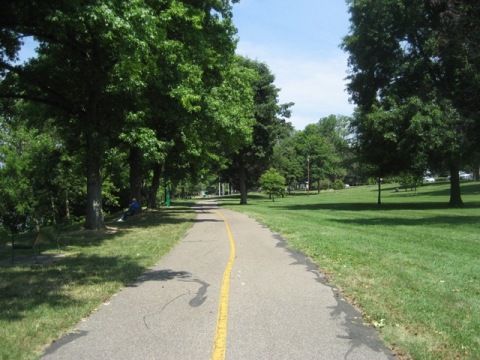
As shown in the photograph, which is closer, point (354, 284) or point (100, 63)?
point (354, 284)

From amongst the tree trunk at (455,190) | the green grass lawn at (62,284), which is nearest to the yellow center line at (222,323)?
the green grass lawn at (62,284)

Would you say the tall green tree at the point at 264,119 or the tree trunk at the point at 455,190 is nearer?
the tree trunk at the point at 455,190

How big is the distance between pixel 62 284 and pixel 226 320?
140 inches

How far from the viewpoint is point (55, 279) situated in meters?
8.43

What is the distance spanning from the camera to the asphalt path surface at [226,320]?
4859mm

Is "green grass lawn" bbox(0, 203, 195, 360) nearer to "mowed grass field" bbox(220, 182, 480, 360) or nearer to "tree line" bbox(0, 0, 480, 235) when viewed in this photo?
"mowed grass field" bbox(220, 182, 480, 360)

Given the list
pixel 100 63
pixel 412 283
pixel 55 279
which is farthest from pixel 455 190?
pixel 55 279

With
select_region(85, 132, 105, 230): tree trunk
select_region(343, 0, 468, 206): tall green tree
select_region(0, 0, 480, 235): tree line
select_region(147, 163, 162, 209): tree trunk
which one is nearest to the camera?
select_region(0, 0, 480, 235): tree line

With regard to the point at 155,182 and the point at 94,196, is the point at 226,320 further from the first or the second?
the point at 155,182

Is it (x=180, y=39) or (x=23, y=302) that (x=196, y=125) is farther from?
(x=23, y=302)

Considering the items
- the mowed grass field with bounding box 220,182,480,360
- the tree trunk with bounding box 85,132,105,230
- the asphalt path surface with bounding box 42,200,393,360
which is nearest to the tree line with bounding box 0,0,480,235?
the tree trunk with bounding box 85,132,105,230

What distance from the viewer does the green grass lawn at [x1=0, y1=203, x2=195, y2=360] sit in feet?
17.3

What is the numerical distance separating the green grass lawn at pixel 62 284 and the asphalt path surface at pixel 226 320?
0.26 metres

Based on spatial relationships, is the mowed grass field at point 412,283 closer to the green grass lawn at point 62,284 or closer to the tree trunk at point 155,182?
the green grass lawn at point 62,284
